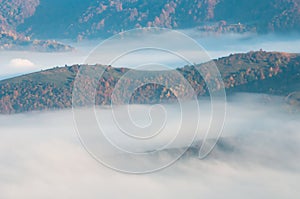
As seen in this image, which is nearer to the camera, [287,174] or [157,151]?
[157,151]

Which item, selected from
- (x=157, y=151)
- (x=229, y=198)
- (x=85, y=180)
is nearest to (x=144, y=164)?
(x=157, y=151)

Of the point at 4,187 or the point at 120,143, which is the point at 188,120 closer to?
the point at 120,143

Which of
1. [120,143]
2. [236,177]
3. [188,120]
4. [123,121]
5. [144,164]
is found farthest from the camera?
[236,177]

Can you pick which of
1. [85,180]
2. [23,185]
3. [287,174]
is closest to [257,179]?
[287,174]

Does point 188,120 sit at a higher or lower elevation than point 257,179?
higher

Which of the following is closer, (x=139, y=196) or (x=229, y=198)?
(x=229, y=198)

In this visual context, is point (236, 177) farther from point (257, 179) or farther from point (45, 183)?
point (45, 183)

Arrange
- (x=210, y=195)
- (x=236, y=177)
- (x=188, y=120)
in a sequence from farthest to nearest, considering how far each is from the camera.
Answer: (x=236, y=177)
(x=210, y=195)
(x=188, y=120)

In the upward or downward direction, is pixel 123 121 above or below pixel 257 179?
above

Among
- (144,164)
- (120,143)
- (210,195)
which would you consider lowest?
(210,195)
